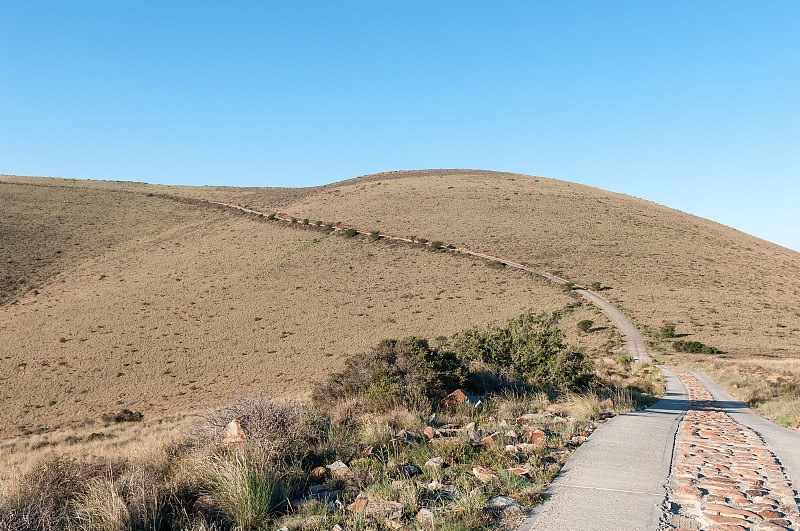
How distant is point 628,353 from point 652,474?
29901 mm

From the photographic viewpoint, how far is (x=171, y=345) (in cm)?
3850

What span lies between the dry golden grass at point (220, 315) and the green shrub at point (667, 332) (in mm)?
8898

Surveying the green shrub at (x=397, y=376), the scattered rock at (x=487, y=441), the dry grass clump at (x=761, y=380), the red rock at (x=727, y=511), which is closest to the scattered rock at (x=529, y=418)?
the scattered rock at (x=487, y=441)

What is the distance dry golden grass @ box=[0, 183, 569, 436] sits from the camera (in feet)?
102

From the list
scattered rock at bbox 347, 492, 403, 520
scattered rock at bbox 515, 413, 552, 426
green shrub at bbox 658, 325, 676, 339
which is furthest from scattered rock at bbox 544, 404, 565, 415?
green shrub at bbox 658, 325, 676, 339

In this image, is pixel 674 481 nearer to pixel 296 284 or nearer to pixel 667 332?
pixel 667 332

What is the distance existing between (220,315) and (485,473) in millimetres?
42984

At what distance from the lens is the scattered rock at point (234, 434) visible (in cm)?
597

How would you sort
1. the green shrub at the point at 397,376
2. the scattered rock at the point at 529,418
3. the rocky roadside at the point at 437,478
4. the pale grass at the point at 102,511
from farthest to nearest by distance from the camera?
the green shrub at the point at 397,376 < the scattered rock at the point at 529,418 < the rocky roadside at the point at 437,478 < the pale grass at the point at 102,511

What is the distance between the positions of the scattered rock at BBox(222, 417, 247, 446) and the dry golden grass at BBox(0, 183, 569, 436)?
21668 millimetres

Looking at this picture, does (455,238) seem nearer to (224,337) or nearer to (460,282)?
(460,282)

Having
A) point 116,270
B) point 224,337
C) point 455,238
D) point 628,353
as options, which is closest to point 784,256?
point 455,238

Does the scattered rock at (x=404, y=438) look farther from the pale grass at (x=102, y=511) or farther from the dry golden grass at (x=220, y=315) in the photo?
the dry golden grass at (x=220, y=315)

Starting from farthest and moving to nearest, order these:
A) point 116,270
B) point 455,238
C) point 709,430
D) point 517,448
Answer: point 455,238, point 116,270, point 709,430, point 517,448
